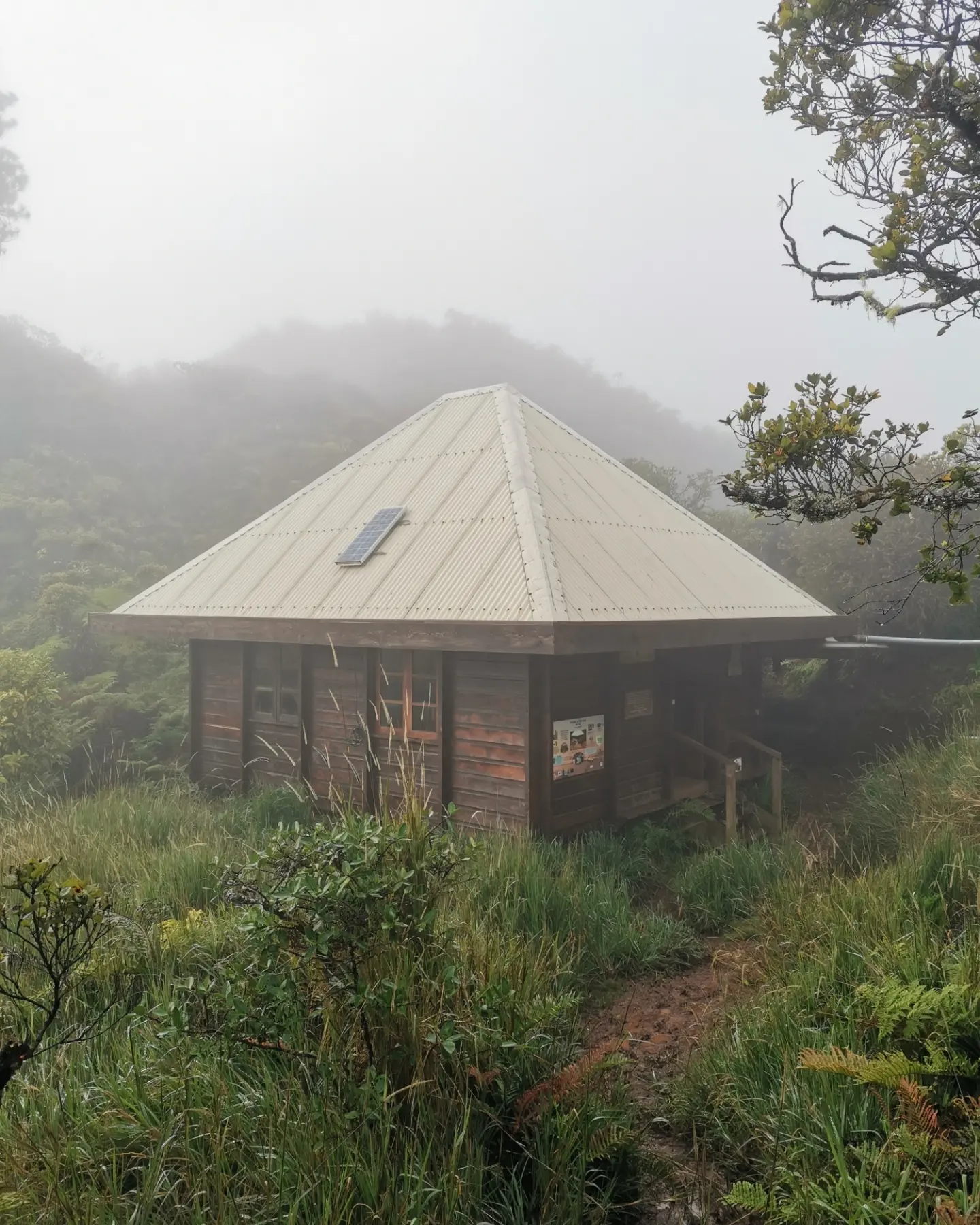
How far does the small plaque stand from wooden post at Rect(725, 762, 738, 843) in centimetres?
117

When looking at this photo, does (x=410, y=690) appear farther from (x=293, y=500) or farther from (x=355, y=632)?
(x=293, y=500)

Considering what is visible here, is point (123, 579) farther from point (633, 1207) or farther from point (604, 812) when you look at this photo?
point (633, 1207)

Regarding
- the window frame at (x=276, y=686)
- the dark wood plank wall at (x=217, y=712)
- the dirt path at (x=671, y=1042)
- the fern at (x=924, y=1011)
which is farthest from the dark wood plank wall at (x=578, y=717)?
the dark wood plank wall at (x=217, y=712)

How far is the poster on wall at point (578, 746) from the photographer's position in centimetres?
868

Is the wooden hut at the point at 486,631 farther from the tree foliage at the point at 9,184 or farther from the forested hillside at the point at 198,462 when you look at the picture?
the tree foliage at the point at 9,184

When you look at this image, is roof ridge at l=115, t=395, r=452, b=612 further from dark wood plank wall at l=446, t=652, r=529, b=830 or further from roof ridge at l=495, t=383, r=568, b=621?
dark wood plank wall at l=446, t=652, r=529, b=830

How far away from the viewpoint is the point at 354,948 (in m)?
3.57

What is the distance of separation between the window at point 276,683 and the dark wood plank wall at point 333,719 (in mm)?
433

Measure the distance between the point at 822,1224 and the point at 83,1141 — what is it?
2.68m

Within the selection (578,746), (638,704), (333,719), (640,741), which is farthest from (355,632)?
(640,741)

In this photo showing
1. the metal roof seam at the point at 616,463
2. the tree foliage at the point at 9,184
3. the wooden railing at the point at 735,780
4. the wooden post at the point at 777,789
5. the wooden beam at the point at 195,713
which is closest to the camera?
the wooden railing at the point at 735,780

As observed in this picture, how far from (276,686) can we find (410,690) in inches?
106

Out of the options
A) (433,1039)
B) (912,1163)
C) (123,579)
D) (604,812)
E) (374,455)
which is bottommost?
(604,812)

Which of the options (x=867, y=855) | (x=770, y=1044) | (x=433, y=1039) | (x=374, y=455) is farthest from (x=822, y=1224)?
(x=374, y=455)
